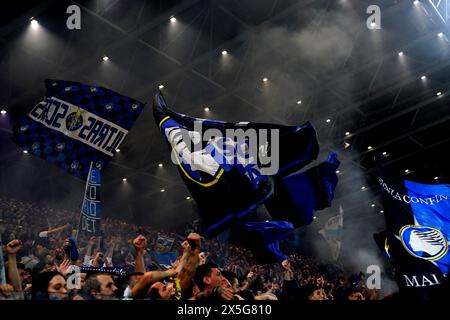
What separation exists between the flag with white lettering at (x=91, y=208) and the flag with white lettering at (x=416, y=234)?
16.1 feet

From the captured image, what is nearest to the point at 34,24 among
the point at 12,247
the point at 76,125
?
the point at 76,125

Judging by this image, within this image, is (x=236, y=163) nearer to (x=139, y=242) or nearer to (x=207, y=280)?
(x=139, y=242)

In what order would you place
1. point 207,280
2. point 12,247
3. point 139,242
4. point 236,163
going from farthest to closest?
1. point 236,163
2. point 139,242
3. point 207,280
4. point 12,247

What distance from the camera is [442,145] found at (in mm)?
23750

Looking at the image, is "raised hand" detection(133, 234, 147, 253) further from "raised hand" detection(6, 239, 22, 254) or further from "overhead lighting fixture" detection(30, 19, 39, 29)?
"overhead lighting fixture" detection(30, 19, 39, 29)

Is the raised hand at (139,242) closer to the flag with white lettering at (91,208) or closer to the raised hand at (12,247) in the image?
the raised hand at (12,247)

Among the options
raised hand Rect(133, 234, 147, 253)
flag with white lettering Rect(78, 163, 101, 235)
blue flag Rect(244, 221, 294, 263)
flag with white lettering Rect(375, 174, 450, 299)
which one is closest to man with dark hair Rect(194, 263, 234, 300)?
raised hand Rect(133, 234, 147, 253)

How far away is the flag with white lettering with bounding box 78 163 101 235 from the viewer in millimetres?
8883

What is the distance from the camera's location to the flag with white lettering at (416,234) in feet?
24.5

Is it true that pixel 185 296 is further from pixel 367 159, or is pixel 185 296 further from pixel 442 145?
pixel 442 145

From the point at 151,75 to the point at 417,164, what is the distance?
1570 cm

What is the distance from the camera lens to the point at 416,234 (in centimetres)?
809

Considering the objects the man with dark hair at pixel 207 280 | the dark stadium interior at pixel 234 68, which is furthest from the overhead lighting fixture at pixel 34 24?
the man with dark hair at pixel 207 280

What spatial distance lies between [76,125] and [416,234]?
5.77 metres
